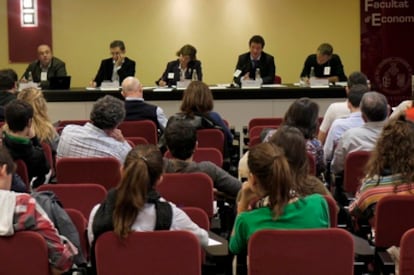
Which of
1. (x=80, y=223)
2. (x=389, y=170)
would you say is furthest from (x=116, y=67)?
(x=80, y=223)

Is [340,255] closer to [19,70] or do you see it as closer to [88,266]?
[88,266]

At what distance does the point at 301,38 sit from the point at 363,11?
1.02 m

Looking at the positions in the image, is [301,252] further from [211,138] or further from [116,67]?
[116,67]

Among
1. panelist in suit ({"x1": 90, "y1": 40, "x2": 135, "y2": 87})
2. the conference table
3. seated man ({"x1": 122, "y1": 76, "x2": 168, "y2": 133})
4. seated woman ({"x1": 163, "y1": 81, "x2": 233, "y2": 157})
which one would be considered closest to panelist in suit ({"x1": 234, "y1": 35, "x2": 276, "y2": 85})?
the conference table

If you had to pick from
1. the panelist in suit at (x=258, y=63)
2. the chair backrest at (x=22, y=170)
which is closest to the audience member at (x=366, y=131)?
the chair backrest at (x=22, y=170)

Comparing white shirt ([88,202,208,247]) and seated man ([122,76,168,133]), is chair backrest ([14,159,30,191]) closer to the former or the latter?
white shirt ([88,202,208,247])

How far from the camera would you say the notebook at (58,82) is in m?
9.99

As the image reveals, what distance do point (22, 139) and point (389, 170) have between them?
2.48 meters

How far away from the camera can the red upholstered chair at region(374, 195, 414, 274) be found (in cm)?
385

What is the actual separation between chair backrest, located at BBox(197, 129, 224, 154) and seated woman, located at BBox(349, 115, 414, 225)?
2385mm

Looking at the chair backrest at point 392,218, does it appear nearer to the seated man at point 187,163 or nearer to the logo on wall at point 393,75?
the seated man at point 187,163

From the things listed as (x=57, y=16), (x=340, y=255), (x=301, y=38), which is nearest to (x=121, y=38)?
(x=57, y=16)

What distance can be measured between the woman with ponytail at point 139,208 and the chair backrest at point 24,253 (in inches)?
10.0

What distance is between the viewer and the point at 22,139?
5.41 metres
